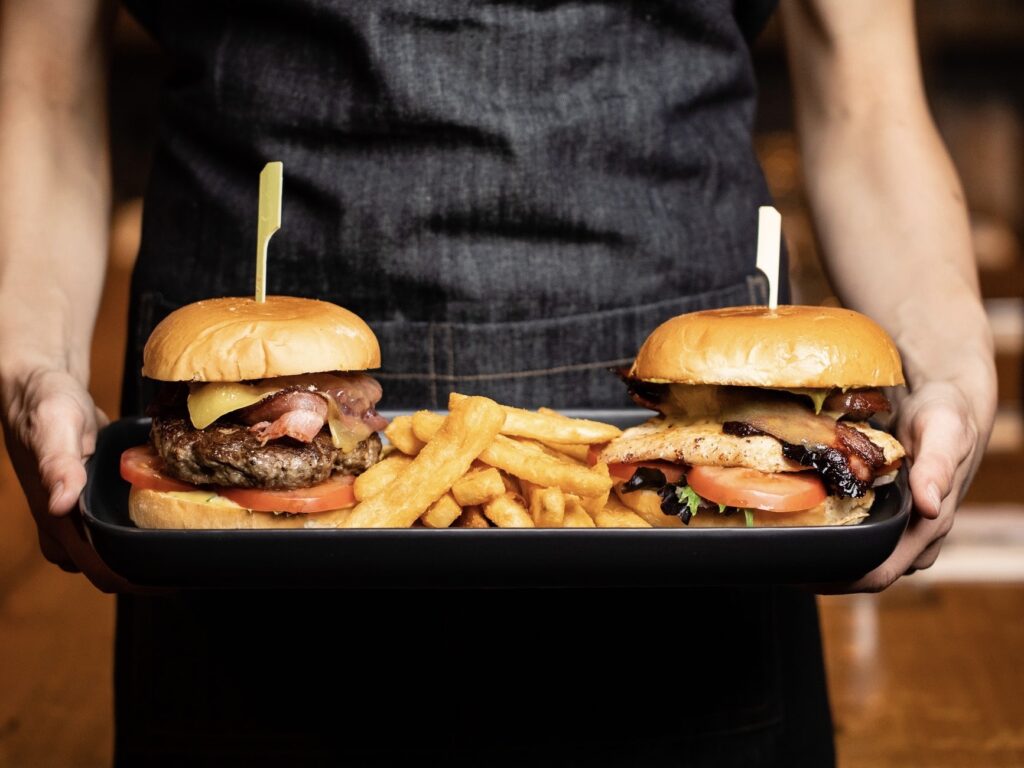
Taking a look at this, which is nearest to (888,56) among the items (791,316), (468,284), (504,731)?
(791,316)

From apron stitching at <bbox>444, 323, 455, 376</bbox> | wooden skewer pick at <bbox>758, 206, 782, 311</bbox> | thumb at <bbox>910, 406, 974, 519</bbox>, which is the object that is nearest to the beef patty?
apron stitching at <bbox>444, 323, 455, 376</bbox>

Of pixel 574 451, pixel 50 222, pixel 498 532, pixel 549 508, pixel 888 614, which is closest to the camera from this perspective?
pixel 498 532

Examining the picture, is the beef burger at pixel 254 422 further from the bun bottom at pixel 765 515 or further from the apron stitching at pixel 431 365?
the bun bottom at pixel 765 515

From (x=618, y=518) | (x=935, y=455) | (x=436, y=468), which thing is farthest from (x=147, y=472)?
(x=935, y=455)

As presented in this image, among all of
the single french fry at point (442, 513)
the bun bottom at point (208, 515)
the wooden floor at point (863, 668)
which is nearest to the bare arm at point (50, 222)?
the bun bottom at point (208, 515)

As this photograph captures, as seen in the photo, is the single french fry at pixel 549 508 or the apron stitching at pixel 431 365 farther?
the apron stitching at pixel 431 365

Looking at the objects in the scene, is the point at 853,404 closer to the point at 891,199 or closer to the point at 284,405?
the point at 891,199
